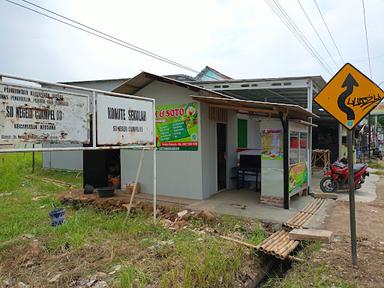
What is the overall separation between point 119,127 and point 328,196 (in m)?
6.21

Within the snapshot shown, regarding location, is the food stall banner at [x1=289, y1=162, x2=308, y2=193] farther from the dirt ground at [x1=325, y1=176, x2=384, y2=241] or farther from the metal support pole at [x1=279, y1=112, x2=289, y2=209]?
the dirt ground at [x1=325, y1=176, x2=384, y2=241]

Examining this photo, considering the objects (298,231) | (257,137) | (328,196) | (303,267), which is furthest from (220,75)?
(303,267)

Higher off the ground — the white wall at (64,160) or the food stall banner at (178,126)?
the food stall banner at (178,126)

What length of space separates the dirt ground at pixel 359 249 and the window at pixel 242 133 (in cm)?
367

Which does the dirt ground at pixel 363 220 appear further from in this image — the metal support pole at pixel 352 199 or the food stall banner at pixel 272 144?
the food stall banner at pixel 272 144

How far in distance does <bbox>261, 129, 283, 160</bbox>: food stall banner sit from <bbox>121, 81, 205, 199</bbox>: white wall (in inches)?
61.8

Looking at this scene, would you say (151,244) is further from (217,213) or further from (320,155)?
(320,155)

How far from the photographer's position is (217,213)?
21.5 feet

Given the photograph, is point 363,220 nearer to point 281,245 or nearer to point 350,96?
point 281,245

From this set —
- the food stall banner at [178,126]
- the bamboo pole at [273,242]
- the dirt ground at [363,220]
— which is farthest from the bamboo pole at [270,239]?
the food stall banner at [178,126]

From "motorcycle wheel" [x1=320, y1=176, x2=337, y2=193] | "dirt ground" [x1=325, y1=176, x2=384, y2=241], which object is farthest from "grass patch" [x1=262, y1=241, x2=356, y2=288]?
"motorcycle wheel" [x1=320, y1=176, x2=337, y2=193]

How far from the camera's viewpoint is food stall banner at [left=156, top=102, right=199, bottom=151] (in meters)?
7.83

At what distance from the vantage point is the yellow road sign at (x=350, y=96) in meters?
3.90

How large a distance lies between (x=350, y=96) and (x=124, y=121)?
3.83 metres
